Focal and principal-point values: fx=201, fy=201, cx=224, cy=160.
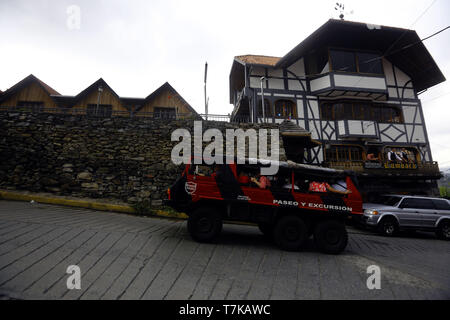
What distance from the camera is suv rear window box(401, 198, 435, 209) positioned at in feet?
30.8

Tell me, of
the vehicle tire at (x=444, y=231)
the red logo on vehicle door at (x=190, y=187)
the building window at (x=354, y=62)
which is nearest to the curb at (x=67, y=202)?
the red logo on vehicle door at (x=190, y=187)

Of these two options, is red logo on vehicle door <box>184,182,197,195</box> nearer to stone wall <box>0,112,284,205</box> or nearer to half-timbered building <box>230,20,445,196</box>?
stone wall <box>0,112,284,205</box>

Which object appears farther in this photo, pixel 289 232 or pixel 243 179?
pixel 243 179

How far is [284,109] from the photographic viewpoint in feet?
51.4

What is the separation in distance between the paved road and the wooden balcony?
9601mm

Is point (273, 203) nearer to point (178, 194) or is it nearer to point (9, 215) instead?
point (178, 194)

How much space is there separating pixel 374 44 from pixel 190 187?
19735mm

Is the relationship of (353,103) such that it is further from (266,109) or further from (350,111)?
(266,109)

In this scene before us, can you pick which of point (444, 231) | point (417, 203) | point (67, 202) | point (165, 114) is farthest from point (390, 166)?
point (67, 202)

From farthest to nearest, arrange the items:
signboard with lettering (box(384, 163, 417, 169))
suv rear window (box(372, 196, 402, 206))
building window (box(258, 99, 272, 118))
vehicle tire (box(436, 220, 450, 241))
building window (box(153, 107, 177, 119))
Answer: building window (box(258, 99, 272, 118)), signboard with lettering (box(384, 163, 417, 169)), building window (box(153, 107, 177, 119)), suv rear window (box(372, 196, 402, 206)), vehicle tire (box(436, 220, 450, 241))

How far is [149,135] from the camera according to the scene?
35.7 feet

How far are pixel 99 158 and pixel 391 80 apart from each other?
22807 millimetres

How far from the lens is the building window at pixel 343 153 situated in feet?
50.2

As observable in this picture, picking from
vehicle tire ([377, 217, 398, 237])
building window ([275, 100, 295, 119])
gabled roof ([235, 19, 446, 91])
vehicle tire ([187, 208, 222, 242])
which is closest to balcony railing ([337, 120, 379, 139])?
building window ([275, 100, 295, 119])
